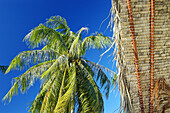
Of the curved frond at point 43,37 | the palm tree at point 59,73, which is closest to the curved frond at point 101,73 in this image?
the palm tree at point 59,73

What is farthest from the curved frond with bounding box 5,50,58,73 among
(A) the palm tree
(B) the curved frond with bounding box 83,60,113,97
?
(B) the curved frond with bounding box 83,60,113,97

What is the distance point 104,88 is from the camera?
20.2 feet

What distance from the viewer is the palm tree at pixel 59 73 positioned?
4.97 m

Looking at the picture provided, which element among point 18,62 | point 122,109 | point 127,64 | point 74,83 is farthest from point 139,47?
point 18,62

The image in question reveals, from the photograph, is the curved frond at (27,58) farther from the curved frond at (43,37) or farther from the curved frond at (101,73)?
the curved frond at (101,73)

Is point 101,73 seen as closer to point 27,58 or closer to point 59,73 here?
point 59,73

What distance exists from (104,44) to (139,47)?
10.7ft

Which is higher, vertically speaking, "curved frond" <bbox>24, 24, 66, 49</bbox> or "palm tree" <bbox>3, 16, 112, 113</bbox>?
"curved frond" <bbox>24, 24, 66, 49</bbox>

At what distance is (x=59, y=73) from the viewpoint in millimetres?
5457

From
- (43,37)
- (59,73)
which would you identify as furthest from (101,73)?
(43,37)

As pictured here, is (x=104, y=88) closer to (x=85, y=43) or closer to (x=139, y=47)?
(x=85, y=43)

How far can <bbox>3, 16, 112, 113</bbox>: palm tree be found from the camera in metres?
4.97

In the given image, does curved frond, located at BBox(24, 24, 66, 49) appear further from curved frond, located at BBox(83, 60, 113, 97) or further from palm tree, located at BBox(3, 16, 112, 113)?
curved frond, located at BBox(83, 60, 113, 97)

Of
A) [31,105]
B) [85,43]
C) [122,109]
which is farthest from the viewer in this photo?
[85,43]
